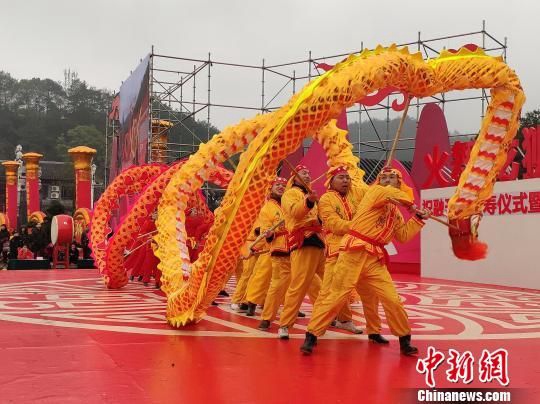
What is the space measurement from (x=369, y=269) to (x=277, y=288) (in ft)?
4.43

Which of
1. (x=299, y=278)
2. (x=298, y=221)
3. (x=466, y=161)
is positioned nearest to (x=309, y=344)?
(x=299, y=278)

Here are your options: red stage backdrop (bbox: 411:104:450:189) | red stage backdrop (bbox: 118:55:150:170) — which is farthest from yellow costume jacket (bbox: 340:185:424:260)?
red stage backdrop (bbox: 118:55:150:170)

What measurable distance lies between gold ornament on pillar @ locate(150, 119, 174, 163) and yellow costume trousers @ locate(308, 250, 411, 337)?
13898 mm

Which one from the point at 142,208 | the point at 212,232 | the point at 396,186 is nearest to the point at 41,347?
the point at 212,232

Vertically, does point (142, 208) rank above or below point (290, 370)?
above

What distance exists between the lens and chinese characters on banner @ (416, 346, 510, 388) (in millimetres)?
3633

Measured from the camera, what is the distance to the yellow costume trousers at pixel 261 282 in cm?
633

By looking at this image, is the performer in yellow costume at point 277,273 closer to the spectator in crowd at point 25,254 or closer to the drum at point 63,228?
the drum at point 63,228

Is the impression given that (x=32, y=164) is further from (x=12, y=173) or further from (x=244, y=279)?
(x=244, y=279)

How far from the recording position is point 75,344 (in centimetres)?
472

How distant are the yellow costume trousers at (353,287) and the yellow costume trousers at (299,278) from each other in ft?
1.91

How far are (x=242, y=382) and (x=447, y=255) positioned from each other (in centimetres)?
911

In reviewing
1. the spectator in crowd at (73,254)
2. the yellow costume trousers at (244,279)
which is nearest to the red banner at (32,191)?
the spectator in crowd at (73,254)

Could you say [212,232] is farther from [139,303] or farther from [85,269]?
[85,269]
